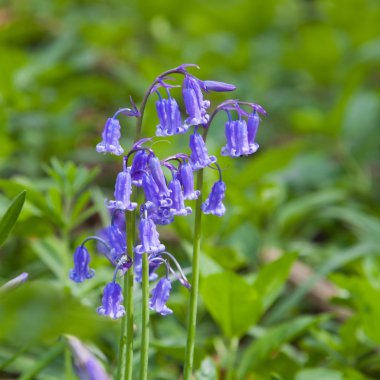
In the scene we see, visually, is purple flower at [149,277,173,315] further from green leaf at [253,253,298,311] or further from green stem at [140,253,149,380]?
green leaf at [253,253,298,311]

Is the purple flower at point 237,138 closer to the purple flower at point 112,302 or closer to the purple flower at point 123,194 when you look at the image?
the purple flower at point 123,194

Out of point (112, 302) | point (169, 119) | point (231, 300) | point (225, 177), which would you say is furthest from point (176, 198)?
point (225, 177)

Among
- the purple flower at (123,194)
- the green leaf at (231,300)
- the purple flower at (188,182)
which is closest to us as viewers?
the purple flower at (123,194)

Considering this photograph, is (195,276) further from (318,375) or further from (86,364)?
(318,375)

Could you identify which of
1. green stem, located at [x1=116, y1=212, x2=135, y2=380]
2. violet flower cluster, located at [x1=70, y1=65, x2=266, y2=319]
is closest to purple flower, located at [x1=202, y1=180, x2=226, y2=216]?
violet flower cluster, located at [x1=70, y1=65, x2=266, y2=319]

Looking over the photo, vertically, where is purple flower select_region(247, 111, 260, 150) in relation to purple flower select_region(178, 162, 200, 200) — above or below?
above

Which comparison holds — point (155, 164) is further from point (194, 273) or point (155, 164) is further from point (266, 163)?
point (266, 163)

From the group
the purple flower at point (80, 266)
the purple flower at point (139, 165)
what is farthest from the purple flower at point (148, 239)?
the purple flower at point (80, 266)
